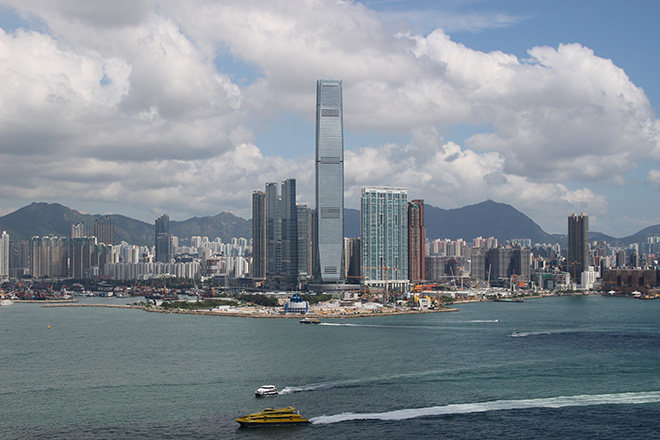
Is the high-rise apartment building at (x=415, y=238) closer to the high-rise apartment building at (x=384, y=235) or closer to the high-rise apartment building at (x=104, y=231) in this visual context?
the high-rise apartment building at (x=384, y=235)

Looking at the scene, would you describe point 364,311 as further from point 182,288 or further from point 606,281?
point 606,281

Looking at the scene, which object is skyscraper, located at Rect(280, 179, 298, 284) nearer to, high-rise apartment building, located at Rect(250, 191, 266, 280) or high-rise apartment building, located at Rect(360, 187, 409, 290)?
high-rise apartment building, located at Rect(250, 191, 266, 280)

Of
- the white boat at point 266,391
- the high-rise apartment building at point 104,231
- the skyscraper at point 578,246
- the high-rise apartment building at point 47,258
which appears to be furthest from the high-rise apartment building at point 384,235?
the high-rise apartment building at point 104,231

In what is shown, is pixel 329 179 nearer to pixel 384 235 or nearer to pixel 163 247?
pixel 384 235

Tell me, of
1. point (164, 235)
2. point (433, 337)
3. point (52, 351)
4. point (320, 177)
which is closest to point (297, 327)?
point (433, 337)

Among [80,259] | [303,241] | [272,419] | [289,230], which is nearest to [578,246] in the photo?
[303,241]

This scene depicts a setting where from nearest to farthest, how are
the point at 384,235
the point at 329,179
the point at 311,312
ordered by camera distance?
the point at 311,312 < the point at 329,179 < the point at 384,235
